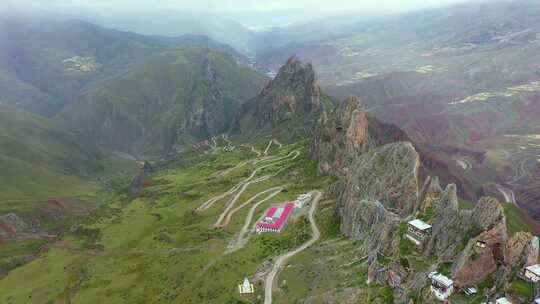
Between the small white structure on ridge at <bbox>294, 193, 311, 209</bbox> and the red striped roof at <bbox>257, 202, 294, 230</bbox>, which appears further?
the small white structure on ridge at <bbox>294, 193, 311, 209</bbox>

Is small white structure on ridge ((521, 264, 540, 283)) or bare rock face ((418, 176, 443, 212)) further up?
small white structure on ridge ((521, 264, 540, 283))

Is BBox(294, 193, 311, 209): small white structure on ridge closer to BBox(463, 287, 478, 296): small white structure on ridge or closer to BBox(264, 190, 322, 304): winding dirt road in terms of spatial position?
BBox(264, 190, 322, 304): winding dirt road

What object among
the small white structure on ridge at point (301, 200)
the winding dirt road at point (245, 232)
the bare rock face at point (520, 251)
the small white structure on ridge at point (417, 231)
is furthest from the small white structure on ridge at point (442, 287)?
the small white structure on ridge at point (301, 200)

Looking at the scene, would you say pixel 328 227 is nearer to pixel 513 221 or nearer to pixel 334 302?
pixel 334 302

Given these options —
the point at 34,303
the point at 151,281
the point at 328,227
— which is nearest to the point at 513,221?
the point at 328,227

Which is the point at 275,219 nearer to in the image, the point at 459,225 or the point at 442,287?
the point at 459,225

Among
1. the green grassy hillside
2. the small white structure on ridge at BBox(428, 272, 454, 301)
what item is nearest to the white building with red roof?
the green grassy hillside

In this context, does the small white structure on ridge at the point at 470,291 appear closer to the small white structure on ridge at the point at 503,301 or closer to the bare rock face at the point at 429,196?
the small white structure on ridge at the point at 503,301
